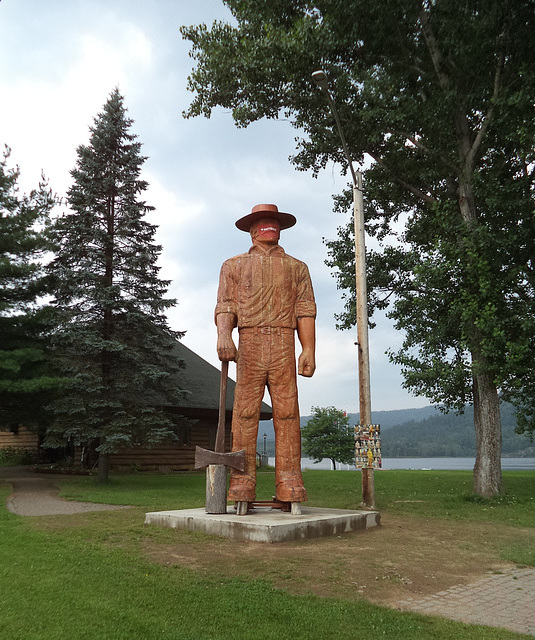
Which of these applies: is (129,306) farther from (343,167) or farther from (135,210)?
(343,167)

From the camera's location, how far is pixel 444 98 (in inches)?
546

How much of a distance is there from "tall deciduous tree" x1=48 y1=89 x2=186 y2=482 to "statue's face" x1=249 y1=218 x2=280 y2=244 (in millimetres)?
8211

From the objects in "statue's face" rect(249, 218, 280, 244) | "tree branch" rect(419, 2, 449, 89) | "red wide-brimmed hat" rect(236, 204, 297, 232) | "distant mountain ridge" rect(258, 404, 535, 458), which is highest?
"tree branch" rect(419, 2, 449, 89)

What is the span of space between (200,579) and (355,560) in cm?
201

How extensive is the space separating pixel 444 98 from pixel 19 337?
13.3 meters

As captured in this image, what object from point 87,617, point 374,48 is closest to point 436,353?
point 374,48

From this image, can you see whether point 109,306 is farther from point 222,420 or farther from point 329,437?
point 329,437

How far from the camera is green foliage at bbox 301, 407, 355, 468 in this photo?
32.9 metres

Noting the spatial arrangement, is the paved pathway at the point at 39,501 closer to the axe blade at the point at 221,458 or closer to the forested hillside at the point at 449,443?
the axe blade at the point at 221,458

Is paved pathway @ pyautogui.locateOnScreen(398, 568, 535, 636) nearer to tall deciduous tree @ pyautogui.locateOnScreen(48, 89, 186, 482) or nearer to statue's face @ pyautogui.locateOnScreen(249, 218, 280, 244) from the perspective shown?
statue's face @ pyautogui.locateOnScreen(249, 218, 280, 244)

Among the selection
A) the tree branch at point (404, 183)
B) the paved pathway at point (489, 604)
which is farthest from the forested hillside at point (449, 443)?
the paved pathway at point (489, 604)

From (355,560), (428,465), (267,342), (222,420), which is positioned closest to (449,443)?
(428,465)

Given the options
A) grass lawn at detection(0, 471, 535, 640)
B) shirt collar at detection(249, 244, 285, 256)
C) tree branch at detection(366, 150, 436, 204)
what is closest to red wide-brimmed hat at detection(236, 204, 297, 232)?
shirt collar at detection(249, 244, 285, 256)

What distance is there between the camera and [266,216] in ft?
31.8
